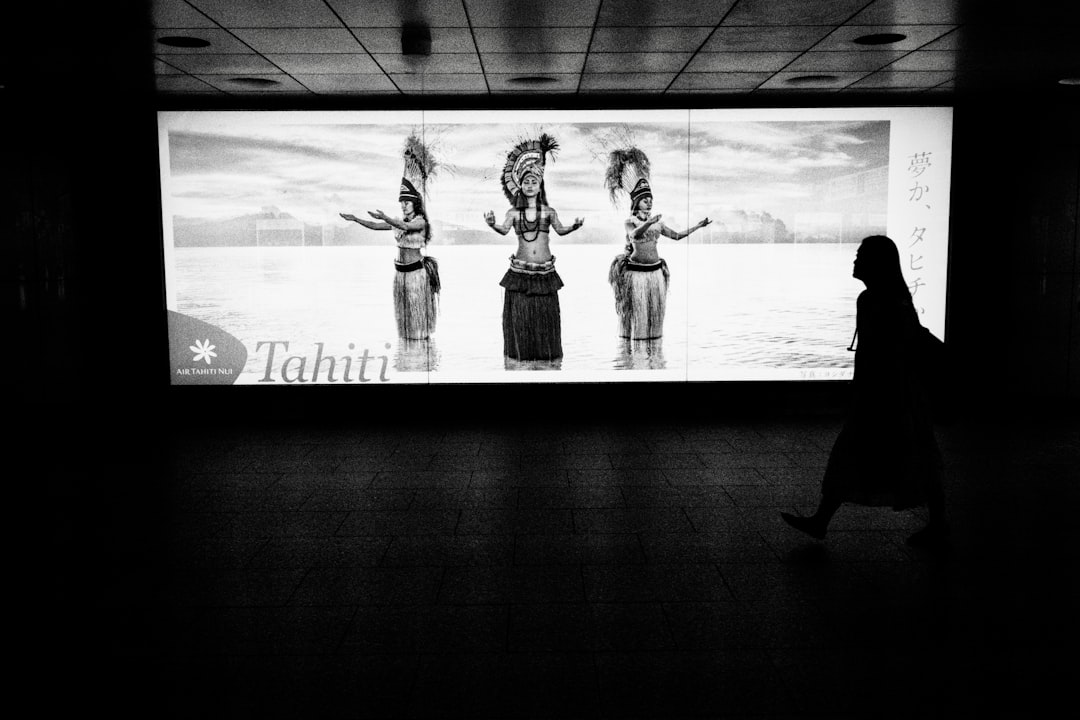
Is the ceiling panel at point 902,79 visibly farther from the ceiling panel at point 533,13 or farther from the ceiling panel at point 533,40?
the ceiling panel at point 533,13

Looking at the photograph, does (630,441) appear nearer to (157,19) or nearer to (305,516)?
(305,516)

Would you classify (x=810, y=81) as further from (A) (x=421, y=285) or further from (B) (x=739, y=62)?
(A) (x=421, y=285)

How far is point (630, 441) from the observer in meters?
8.22

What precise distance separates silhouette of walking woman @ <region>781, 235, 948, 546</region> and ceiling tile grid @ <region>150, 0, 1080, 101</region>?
86.8 inches

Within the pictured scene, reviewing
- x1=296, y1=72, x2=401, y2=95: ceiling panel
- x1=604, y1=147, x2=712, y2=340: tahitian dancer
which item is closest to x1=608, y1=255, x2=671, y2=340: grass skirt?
x1=604, y1=147, x2=712, y2=340: tahitian dancer

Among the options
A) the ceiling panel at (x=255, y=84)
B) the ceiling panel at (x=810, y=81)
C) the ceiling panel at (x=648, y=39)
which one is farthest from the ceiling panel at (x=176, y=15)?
the ceiling panel at (x=810, y=81)

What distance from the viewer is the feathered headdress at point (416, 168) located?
939cm

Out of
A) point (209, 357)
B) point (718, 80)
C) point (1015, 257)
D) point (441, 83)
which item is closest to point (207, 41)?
point (441, 83)

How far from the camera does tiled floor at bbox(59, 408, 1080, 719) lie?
336 centimetres

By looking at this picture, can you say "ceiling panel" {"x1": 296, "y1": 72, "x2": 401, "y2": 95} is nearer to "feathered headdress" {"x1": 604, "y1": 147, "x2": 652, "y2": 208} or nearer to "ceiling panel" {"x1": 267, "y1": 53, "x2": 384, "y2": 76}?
"ceiling panel" {"x1": 267, "y1": 53, "x2": 384, "y2": 76}

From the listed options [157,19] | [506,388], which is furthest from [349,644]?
[506,388]

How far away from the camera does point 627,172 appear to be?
9.40 metres

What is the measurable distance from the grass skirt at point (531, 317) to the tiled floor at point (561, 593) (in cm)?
226

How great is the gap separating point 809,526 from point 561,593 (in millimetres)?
1605
